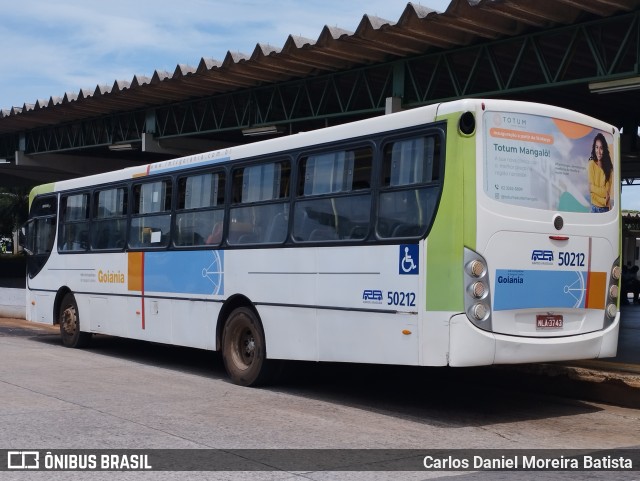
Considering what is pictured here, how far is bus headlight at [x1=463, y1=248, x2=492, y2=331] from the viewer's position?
8609 mm

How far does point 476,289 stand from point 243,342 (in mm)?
3953

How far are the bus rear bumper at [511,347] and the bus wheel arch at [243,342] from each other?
10.5 feet

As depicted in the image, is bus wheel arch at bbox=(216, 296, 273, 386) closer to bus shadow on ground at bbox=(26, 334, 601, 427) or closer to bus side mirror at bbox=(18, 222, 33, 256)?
bus shadow on ground at bbox=(26, 334, 601, 427)

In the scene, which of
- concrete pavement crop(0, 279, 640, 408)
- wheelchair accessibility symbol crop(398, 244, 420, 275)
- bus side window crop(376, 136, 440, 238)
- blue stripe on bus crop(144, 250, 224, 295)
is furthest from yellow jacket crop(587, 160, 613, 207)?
blue stripe on bus crop(144, 250, 224, 295)

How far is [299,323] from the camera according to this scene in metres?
10.5

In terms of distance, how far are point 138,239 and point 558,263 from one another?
6.89m

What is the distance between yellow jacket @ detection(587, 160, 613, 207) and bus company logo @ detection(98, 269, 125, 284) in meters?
7.53

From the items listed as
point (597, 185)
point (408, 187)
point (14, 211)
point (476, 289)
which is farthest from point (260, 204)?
point (14, 211)

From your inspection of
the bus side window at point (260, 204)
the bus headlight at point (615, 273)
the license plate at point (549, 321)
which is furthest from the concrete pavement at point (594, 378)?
the bus side window at point (260, 204)

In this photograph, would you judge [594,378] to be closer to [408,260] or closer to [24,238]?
[408,260]

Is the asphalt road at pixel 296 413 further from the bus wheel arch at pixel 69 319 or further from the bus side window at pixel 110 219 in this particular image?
the bus side window at pixel 110 219

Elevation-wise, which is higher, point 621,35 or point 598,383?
point 621,35

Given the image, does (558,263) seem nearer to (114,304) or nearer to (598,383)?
(598,383)

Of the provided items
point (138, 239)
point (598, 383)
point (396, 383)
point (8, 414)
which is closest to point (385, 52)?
point (138, 239)
